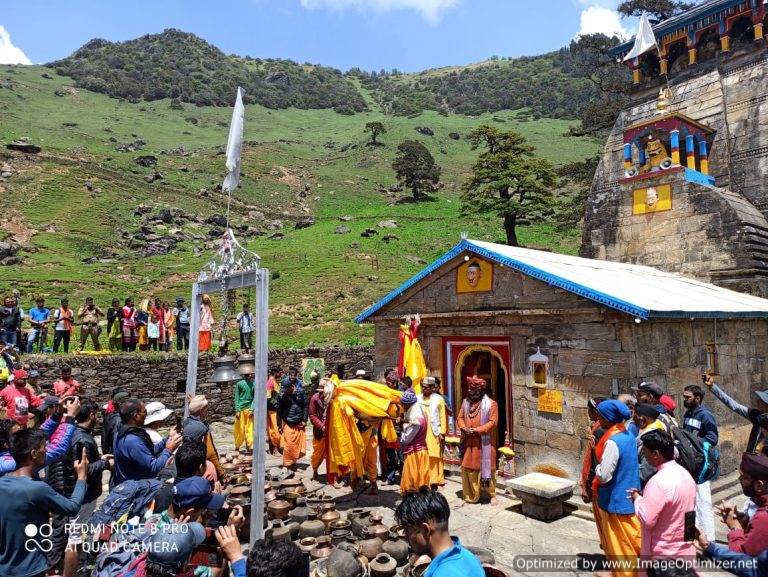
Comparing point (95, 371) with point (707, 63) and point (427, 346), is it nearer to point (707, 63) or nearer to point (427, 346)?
point (427, 346)

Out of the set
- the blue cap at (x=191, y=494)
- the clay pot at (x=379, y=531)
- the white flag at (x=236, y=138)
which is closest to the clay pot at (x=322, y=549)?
the clay pot at (x=379, y=531)

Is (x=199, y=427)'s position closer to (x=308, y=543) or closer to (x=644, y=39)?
(x=308, y=543)

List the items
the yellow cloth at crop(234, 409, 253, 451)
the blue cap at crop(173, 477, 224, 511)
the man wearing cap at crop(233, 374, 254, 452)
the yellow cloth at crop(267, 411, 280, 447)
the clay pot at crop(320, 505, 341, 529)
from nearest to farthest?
1. the blue cap at crop(173, 477, 224, 511)
2. the clay pot at crop(320, 505, 341, 529)
3. the man wearing cap at crop(233, 374, 254, 452)
4. the yellow cloth at crop(234, 409, 253, 451)
5. the yellow cloth at crop(267, 411, 280, 447)

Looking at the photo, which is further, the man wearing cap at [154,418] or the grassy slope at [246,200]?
the grassy slope at [246,200]

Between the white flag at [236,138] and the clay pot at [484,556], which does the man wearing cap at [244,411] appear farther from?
the clay pot at [484,556]

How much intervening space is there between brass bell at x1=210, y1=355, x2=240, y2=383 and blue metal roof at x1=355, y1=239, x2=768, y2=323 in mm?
4537

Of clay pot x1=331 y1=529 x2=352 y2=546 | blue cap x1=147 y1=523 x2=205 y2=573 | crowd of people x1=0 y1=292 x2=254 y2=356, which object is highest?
crowd of people x1=0 y1=292 x2=254 y2=356

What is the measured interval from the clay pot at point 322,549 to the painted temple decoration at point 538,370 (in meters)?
4.12

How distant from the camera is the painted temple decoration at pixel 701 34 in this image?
15328 millimetres

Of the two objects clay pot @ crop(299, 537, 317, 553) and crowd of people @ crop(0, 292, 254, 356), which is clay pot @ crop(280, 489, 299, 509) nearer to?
clay pot @ crop(299, 537, 317, 553)

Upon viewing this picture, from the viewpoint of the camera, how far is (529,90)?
342ft

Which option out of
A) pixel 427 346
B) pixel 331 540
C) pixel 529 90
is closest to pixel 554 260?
pixel 427 346

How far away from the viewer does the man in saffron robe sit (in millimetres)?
6996

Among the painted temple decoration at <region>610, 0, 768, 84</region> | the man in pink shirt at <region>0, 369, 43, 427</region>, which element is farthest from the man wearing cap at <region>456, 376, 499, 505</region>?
the painted temple decoration at <region>610, 0, 768, 84</region>
